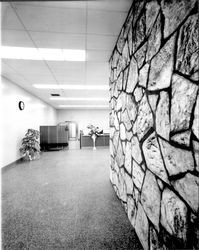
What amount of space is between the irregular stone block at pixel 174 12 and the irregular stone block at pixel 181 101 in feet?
1.15

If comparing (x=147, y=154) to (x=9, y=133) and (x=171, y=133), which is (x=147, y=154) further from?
(x=9, y=133)

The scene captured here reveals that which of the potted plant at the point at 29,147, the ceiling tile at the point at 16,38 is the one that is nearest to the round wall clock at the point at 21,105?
the potted plant at the point at 29,147

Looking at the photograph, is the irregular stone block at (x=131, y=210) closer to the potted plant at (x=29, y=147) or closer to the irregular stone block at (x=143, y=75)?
the irregular stone block at (x=143, y=75)

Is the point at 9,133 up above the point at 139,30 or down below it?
below

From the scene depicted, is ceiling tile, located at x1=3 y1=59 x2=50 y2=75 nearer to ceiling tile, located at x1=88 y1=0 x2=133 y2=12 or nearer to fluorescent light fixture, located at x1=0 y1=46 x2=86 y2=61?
fluorescent light fixture, located at x1=0 y1=46 x2=86 y2=61

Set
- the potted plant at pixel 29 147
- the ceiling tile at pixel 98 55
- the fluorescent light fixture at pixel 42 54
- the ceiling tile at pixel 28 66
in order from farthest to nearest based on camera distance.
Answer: the potted plant at pixel 29 147, the ceiling tile at pixel 28 66, the ceiling tile at pixel 98 55, the fluorescent light fixture at pixel 42 54

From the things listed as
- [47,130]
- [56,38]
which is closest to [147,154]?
[56,38]

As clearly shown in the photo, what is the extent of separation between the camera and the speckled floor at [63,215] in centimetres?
146

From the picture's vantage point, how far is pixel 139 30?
1529 mm

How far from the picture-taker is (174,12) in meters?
0.96

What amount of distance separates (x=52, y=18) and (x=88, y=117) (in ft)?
35.4

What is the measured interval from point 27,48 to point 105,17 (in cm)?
158

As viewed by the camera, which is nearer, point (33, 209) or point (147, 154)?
point (147, 154)

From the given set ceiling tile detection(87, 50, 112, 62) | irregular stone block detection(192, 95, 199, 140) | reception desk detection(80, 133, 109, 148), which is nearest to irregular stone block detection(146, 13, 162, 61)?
irregular stone block detection(192, 95, 199, 140)
